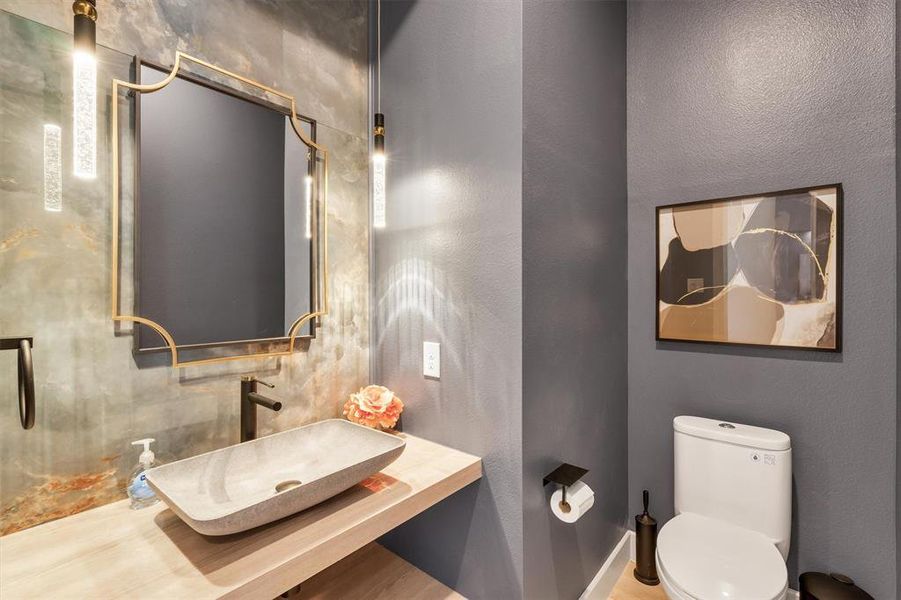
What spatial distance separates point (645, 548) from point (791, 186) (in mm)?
1695

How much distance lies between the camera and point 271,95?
1438mm

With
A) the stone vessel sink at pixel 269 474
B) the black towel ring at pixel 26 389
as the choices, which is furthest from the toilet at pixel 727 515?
the black towel ring at pixel 26 389

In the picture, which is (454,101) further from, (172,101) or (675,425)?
(675,425)

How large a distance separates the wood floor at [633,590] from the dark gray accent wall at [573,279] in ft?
0.48

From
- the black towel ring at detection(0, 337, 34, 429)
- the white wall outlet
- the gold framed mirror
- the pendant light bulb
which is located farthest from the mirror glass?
the white wall outlet

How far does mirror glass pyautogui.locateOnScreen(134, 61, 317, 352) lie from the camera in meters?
1.17

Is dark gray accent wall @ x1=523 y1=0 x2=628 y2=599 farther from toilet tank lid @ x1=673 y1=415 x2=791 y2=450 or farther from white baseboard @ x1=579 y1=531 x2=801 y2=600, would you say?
toilet tank lid @ x1=673 y1=415 x2=791 y2=450

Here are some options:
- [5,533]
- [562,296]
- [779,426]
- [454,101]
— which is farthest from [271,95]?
[779,426]

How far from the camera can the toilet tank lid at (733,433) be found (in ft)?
5.11

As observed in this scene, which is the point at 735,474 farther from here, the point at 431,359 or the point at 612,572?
the point at 431,359

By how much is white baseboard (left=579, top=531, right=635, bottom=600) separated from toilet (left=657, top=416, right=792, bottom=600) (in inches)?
14.3

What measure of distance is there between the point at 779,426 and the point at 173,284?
230cm

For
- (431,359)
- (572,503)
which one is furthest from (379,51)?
(572,503)

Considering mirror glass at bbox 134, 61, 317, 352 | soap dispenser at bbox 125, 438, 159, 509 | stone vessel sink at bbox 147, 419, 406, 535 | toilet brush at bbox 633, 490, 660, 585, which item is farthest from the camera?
toilet brush at bbox 633, 490, 660, 585
